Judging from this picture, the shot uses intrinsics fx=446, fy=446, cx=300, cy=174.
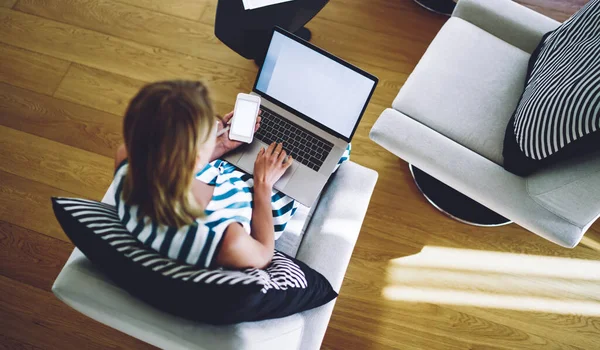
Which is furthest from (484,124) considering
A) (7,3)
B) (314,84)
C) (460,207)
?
(7,3)

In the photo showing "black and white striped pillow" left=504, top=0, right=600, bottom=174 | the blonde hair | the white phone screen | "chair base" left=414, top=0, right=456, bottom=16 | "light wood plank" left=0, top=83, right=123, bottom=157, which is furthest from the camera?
"chair base" left=414, top=0, right=456, bottom=16

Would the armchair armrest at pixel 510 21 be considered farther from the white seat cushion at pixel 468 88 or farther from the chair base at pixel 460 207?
the chair base at pixel 460 207

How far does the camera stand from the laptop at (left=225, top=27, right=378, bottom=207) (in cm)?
123

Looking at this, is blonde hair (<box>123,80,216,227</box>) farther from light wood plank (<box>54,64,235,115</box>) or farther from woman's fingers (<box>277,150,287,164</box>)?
light wood plank (<box>54,64,235,115</box>)

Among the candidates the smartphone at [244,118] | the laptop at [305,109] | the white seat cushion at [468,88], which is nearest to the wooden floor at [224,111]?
the white seat cushion at [468,88]

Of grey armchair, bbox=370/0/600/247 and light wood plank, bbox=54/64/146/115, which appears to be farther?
light wood plank, bbox=54/64/146/115

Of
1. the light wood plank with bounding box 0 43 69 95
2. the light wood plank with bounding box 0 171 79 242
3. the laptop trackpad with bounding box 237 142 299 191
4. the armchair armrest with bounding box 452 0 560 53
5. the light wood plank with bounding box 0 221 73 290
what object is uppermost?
the armchair armrest with bounding box 452 0 560 53

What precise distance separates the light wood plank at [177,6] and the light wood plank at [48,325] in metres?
1.31

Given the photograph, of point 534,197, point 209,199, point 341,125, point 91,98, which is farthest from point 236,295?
point 91,98

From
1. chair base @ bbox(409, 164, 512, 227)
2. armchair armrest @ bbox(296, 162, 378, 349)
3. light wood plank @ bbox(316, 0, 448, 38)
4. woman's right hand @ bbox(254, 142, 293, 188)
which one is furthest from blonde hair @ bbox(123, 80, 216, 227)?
light wood plank @ bbox(316, 0, 448, 38)

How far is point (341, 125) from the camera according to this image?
1.29m

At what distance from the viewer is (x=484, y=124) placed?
1.42m

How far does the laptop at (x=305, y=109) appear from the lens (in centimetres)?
123

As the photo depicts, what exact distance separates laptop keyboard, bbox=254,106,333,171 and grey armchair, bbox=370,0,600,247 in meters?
0.17
